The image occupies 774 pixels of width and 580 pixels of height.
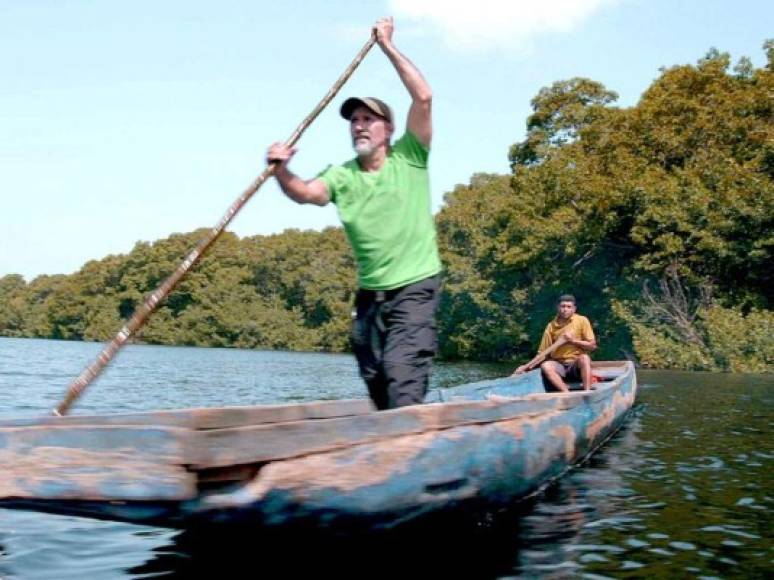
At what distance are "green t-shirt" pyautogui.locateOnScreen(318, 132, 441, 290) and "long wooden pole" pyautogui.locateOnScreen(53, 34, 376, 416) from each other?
17.0 inches

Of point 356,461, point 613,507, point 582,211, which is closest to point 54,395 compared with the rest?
point 613,507

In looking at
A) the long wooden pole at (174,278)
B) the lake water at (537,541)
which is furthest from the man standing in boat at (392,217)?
the lake water at (537,541)

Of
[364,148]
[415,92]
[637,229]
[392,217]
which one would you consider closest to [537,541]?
[392,217]

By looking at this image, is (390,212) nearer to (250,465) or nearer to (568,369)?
(250,465)

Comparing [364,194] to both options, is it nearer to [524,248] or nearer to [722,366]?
[722,366]

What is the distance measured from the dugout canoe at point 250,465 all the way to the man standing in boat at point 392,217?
19.5 inches

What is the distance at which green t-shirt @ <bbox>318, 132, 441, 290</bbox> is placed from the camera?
4.72 m

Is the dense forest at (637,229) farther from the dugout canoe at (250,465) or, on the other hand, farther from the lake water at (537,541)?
the dugout canoe at (250,465)

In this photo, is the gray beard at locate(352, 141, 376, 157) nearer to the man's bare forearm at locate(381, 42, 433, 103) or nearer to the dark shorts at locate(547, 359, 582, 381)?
the man's bare forearm at locate(381, 42, 433, 103)

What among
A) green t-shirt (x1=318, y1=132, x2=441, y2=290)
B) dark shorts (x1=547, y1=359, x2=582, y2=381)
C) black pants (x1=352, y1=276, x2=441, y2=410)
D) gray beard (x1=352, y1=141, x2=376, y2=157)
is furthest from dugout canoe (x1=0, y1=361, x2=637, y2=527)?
dark shorts (x1=547, y1=359, x2=582, y2=381)

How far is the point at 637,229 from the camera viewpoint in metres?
35.2

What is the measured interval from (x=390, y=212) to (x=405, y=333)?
2.11 ft

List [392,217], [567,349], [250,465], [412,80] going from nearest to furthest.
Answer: [250,465] → [412,80] → [392,217] → [567,349]

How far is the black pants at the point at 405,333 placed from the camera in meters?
4.79
